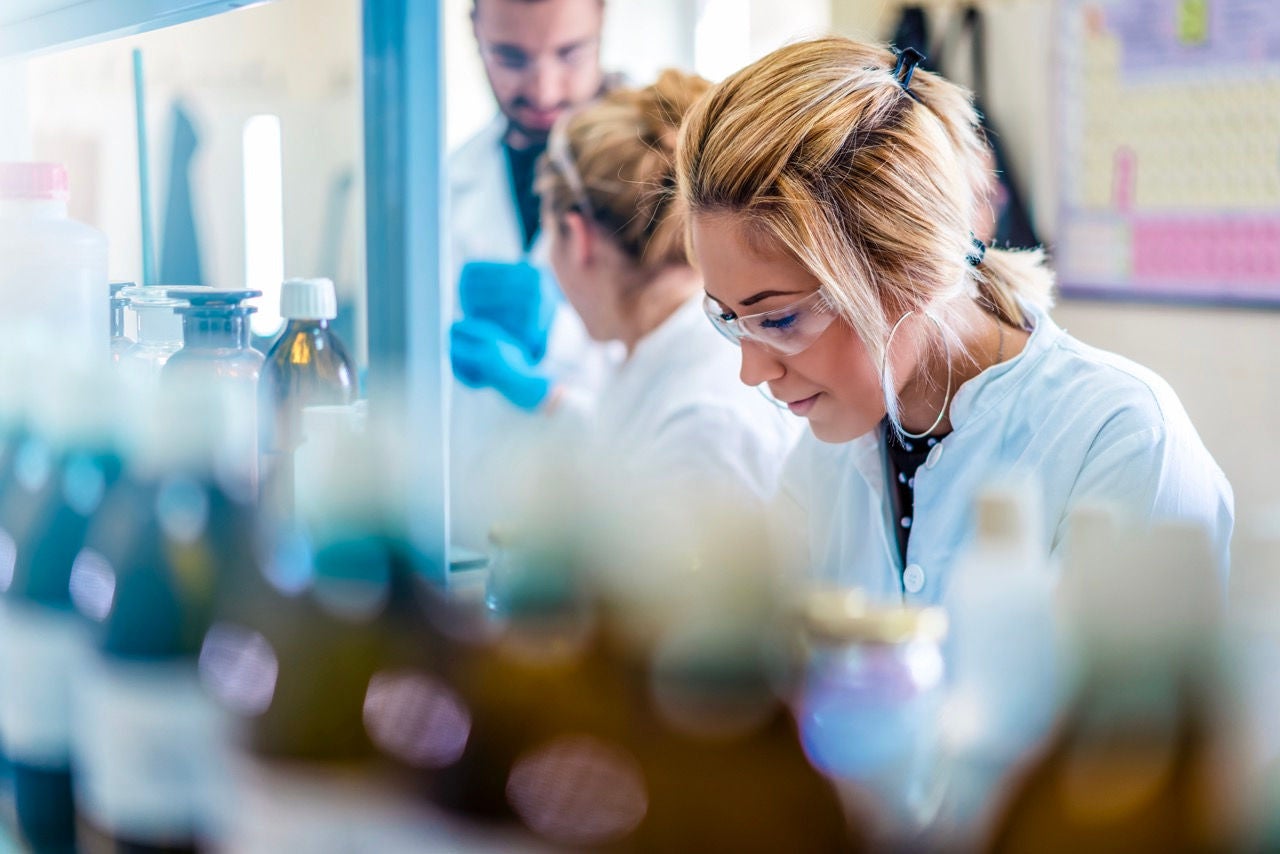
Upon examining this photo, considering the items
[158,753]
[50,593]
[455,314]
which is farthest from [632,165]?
[158,753]

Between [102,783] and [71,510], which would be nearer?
[102,783]

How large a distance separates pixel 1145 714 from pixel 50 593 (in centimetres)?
71

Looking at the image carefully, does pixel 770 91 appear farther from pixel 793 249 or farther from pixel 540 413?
pixel 540 413

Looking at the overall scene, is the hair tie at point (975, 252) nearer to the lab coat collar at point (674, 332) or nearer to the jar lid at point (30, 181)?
the lab coat collar at point (674, 332)

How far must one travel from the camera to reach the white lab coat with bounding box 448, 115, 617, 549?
3049mm

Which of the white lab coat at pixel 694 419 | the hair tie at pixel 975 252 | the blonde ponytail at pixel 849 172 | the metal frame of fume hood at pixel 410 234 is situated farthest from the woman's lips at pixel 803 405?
the metal frame of fume hood at pixel 410 234

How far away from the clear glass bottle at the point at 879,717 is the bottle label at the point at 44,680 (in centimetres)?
51

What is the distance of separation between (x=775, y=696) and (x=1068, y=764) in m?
0.12

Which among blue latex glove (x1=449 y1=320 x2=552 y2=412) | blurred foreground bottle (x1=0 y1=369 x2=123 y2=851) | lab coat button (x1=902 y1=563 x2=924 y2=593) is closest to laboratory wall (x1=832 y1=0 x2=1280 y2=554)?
blue latex glove (x1=449 y1=320 x2=552 y2=412)

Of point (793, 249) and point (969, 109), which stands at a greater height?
point (969, 109)

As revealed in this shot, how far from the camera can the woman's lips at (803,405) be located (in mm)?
1633

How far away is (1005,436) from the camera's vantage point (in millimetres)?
1641

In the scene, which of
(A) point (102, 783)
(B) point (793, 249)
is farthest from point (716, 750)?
(B) point (793, 249)

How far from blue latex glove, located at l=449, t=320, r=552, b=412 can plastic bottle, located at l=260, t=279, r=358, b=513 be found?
158 centimetres
